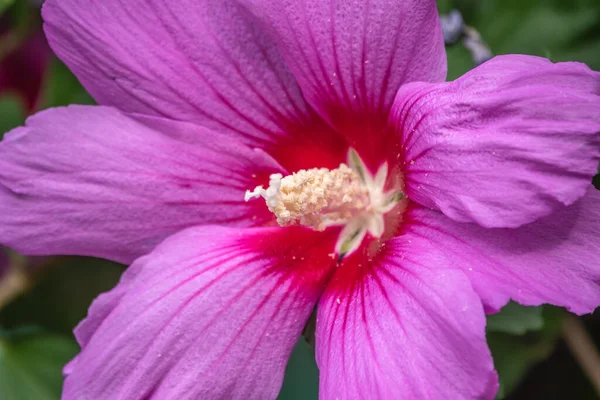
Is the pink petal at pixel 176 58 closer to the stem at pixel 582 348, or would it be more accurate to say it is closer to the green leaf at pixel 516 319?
the green leaf at pixel 516 319

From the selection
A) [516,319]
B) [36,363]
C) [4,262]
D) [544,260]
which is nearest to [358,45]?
[544,260]

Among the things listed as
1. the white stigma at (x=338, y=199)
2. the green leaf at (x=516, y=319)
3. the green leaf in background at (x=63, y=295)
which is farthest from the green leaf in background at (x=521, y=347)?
the green leaf in background at (x=63, y=295)

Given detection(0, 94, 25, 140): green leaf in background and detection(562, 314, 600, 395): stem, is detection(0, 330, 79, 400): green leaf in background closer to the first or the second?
detection(0, 94, 25, 140): green leaf in background

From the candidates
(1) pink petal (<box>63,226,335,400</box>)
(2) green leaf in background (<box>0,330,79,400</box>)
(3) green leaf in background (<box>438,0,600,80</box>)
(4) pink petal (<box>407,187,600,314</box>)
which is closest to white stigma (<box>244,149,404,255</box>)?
(1) pink petal (<box>63,226,335,400</box>)

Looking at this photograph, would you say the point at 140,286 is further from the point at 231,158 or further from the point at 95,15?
the point at 95,15

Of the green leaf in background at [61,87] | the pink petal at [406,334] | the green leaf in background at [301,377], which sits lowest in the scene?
the green leaf in background at [301,377]
